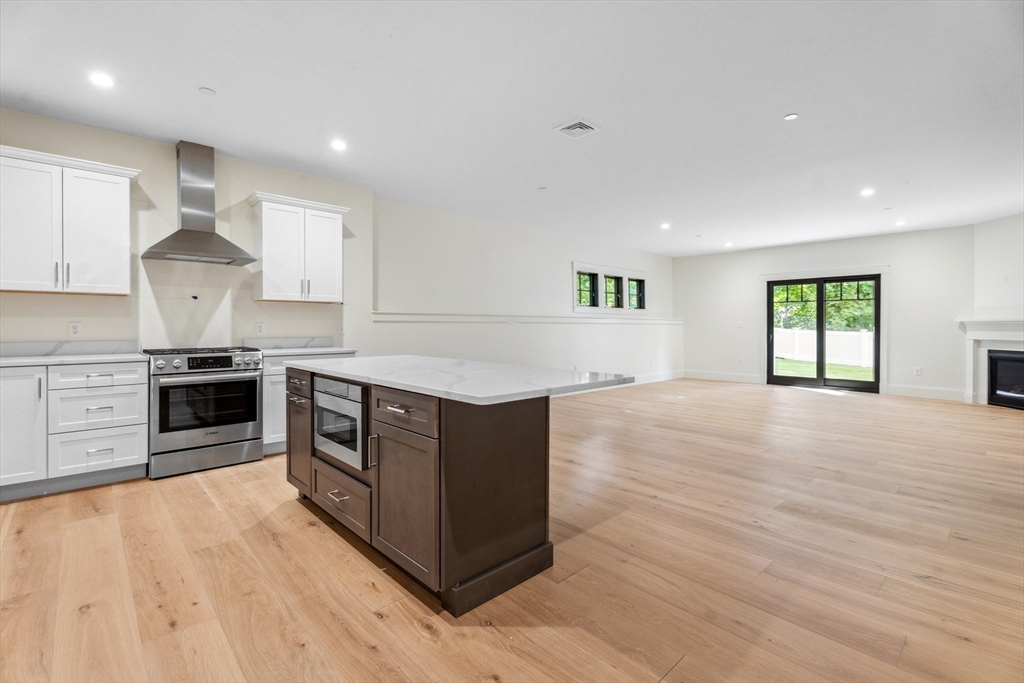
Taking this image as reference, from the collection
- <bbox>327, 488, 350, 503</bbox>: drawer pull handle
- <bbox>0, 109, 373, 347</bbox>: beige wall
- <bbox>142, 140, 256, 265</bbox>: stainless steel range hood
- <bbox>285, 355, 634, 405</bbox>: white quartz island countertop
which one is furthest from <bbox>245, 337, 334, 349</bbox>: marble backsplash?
<bbox>327, 488, 350, 503</bbox>: drawer pull handle

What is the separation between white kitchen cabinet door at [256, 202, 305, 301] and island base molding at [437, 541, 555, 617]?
3.15 metres

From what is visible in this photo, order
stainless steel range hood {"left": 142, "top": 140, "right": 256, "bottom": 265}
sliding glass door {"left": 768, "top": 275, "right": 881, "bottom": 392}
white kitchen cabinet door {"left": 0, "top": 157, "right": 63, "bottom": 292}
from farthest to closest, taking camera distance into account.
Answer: sliding glass door {"left": 768, "top": 275, "right": 881, "bottom": 392} → stainless steel range hood {"left": 142, "top": 140, "right": 256, "bottom": 265} → white kitchen cabinet door {"left": 0, "top": 157, "right": 63, "bottom": 292}

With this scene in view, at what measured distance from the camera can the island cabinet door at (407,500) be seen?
175 centimetres

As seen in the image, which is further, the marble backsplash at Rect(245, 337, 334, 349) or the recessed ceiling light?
the marble backsplash at Rect(245, 337, 334, 349)

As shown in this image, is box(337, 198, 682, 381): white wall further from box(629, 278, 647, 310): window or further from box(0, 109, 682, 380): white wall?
box(629, 278, 647, 310): window

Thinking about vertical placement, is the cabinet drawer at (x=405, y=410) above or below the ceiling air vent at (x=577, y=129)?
below

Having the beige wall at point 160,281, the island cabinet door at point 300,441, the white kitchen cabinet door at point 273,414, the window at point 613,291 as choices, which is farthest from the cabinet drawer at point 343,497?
the window at point 613,291

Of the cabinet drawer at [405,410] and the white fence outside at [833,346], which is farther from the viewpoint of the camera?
the white fence outside at [833,346]

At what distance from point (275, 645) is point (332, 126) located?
3277 mm

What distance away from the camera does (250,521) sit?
261 centimetres

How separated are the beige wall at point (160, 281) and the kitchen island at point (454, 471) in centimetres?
235

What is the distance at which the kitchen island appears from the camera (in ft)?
5.71

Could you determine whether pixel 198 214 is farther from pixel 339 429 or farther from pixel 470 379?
pixel 470 379

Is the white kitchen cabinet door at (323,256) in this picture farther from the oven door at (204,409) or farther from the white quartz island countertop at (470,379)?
the white quartz island countertop at (470,379)
